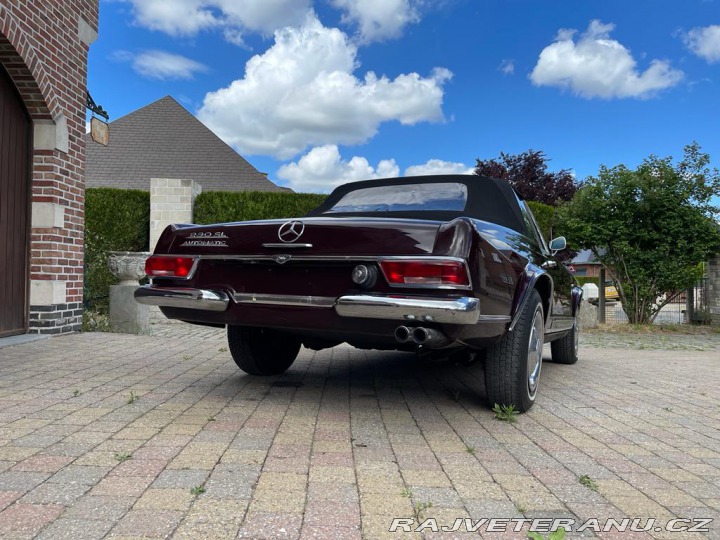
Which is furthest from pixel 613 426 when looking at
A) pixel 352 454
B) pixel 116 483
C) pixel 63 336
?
pixel 63 336

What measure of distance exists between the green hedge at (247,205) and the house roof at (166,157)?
827cm

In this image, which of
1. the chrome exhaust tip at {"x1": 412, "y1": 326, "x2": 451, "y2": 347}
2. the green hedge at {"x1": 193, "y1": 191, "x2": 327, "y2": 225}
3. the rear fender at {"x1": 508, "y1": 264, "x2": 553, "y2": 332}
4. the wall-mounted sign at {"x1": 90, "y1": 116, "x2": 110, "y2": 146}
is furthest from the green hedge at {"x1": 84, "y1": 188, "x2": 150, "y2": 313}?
the chrome exhaust tip at {"x1": 412, "y1": 326, "x2": 451, "y2": 347}

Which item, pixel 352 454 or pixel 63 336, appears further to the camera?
pixel 63 336

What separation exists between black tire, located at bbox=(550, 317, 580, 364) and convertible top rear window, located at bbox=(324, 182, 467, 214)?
266 cm

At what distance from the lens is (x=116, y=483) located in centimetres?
221

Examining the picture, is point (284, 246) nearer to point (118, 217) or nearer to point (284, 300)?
point (284, 300)

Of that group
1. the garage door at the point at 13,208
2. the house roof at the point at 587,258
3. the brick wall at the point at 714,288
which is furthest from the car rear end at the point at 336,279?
the brick wall at the point at 714,288

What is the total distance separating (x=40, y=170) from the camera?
6.44 meters

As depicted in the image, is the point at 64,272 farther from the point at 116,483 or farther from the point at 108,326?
the point at 116,483

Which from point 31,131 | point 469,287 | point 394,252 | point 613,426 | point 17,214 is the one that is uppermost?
point 31,131

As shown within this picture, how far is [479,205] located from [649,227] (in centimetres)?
934

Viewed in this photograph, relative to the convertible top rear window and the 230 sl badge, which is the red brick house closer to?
the 230 sl badge

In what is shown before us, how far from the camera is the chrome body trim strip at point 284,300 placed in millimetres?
3047

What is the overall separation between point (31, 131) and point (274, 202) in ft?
21.2
